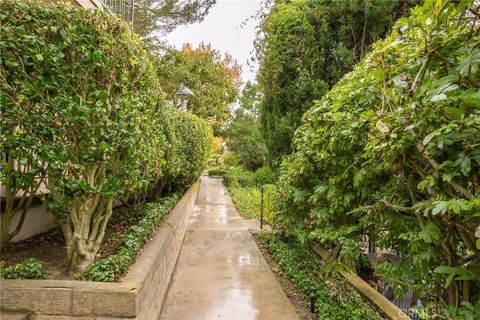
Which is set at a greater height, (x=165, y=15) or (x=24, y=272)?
(x=165, y=15)

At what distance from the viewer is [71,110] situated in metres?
2.73

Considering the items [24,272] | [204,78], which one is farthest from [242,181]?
[24,272]

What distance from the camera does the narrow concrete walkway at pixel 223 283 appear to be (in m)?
3.92

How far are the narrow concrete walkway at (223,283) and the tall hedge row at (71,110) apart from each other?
1.50 metres

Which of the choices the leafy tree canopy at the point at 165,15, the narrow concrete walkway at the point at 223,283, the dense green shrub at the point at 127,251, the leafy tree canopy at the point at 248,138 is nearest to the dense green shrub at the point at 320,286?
the narrow concrete walkway at the point at 223,283

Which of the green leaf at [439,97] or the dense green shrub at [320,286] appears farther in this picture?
the dense green shrub at [320,286]

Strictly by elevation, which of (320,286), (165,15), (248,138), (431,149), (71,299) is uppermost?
(165,15)

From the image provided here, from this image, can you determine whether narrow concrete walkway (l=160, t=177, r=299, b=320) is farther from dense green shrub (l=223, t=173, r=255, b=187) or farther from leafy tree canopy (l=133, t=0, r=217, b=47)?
leafy tree canopy (l=133, t=0, r=217, b=47)

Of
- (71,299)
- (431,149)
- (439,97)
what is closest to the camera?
(439,97)

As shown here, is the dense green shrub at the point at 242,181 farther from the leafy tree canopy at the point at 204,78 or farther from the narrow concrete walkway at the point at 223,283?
the narrow concrete walkway at the point at 223,283

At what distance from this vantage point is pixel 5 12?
2.67 m

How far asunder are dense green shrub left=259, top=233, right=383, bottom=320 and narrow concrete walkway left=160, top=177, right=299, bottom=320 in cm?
28

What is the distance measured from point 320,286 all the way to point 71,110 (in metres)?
3.30

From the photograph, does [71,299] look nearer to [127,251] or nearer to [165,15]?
[127,251]
